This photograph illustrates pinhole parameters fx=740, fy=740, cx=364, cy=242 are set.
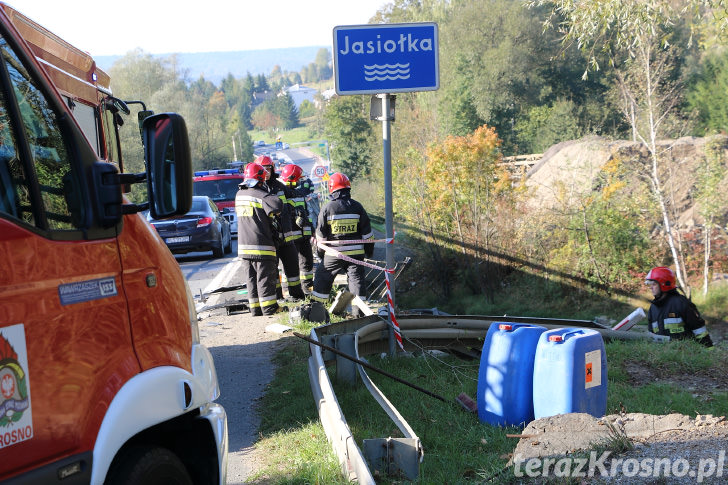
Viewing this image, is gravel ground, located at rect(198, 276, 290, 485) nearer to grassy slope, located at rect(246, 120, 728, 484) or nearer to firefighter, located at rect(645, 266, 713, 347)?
grassy slope, located at rect(246, 120, 728, 484)

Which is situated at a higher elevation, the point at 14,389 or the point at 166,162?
the point at 166,162

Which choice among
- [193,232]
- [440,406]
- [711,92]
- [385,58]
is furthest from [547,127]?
[440,406]

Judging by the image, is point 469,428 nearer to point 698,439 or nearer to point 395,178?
point 698,439

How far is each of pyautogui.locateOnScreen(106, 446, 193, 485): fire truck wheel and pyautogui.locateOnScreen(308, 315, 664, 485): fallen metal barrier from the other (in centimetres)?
91

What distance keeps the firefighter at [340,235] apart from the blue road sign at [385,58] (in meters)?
3.39

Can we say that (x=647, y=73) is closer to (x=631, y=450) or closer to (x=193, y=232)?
(x=193, y=232)

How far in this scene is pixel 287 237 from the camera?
10.4 meters

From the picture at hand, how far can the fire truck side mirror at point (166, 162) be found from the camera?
275 centimetres

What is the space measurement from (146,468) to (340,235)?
7679 millimetres

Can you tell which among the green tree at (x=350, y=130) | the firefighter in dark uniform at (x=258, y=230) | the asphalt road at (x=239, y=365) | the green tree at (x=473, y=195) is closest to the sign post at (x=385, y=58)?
the asphalt road at (x=239, y=365)

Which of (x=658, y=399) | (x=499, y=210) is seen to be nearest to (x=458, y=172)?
(x=499, y=210)

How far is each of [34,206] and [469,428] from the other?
12.6 feet

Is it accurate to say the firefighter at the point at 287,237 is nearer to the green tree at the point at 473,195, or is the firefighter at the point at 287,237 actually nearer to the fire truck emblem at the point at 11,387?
the green tree at the point at 473,195

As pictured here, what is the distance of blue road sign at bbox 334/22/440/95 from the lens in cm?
707
